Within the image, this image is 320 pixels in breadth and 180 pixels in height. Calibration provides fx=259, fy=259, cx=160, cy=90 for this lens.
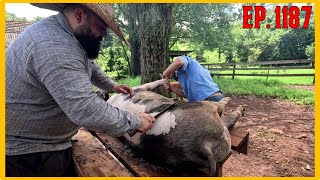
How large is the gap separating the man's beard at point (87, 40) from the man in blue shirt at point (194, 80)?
1.77 m

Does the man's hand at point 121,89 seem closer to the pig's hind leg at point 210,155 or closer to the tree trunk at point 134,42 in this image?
the pig's hind leg at point 210,155

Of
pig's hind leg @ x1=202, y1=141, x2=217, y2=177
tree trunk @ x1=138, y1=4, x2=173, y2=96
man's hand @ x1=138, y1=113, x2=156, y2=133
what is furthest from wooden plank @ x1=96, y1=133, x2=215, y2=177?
tree trunk @ x1=138, y1=4, x2=173, y2=96

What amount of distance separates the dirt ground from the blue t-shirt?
1100 mm

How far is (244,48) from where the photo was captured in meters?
28.7

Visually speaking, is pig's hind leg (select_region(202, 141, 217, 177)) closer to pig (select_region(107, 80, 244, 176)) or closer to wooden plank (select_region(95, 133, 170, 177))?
pig (select_region(107, 80, 244, 176))

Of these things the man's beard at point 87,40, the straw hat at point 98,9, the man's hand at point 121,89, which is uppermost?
the straw hat at point 98,9

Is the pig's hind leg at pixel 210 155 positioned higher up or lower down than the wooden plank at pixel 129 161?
higher up

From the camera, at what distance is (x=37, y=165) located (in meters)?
1.93

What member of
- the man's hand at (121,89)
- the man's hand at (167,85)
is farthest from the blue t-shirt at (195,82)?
the man's hand at (121,89)

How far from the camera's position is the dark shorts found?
1890 millimetres

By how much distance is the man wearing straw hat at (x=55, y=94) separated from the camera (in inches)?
63.1

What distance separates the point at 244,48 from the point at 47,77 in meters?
29.2

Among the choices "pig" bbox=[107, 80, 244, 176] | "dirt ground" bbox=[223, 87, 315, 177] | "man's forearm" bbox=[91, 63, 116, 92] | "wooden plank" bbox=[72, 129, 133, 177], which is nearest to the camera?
"pig" bbox=[107, 80, 244, 176]

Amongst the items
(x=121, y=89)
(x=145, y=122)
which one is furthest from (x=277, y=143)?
(x=145, y=122)
